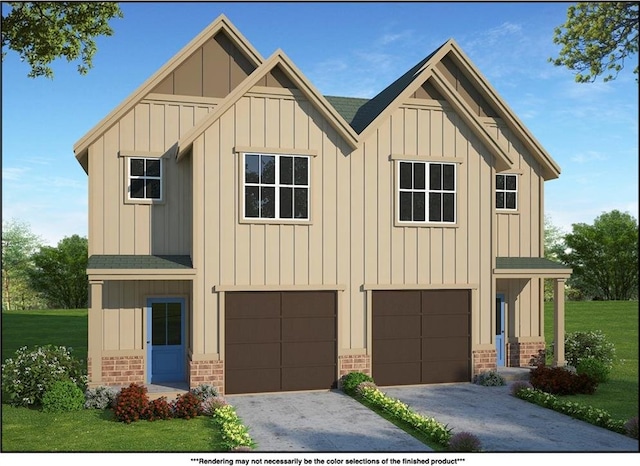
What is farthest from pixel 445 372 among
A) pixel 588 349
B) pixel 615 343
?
pixel 615 343

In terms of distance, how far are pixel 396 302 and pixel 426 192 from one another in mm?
3054

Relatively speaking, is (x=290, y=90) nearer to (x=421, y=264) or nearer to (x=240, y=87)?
(x=240, y=87)

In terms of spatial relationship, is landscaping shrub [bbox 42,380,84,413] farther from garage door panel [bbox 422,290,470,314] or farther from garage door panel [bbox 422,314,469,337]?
garage door panel [bbox 422,290,470,314]

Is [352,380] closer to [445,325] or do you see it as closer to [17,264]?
[445,325]

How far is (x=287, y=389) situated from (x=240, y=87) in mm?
7632

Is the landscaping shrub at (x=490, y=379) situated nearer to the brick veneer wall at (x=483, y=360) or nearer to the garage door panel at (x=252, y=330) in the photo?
the brick veneer wall at (x=483, y=360)

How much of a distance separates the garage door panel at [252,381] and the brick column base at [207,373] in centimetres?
23

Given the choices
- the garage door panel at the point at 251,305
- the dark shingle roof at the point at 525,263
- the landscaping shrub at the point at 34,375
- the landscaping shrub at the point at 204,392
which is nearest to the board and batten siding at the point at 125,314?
the landscaping shrub at the point at 34,375

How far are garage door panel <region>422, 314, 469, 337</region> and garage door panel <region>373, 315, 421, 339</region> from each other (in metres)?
→ 0.25

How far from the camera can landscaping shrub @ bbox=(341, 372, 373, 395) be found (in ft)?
51.9

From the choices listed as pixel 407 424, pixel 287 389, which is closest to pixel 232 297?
pixel 287 389

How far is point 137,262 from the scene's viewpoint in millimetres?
15898

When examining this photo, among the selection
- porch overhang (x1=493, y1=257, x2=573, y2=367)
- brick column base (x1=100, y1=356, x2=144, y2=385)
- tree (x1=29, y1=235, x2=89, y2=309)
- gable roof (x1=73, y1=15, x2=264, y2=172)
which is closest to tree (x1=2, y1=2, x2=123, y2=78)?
gable roof (x1=73, y1=15, x2=264, y2=172)

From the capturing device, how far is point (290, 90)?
52.7ft
